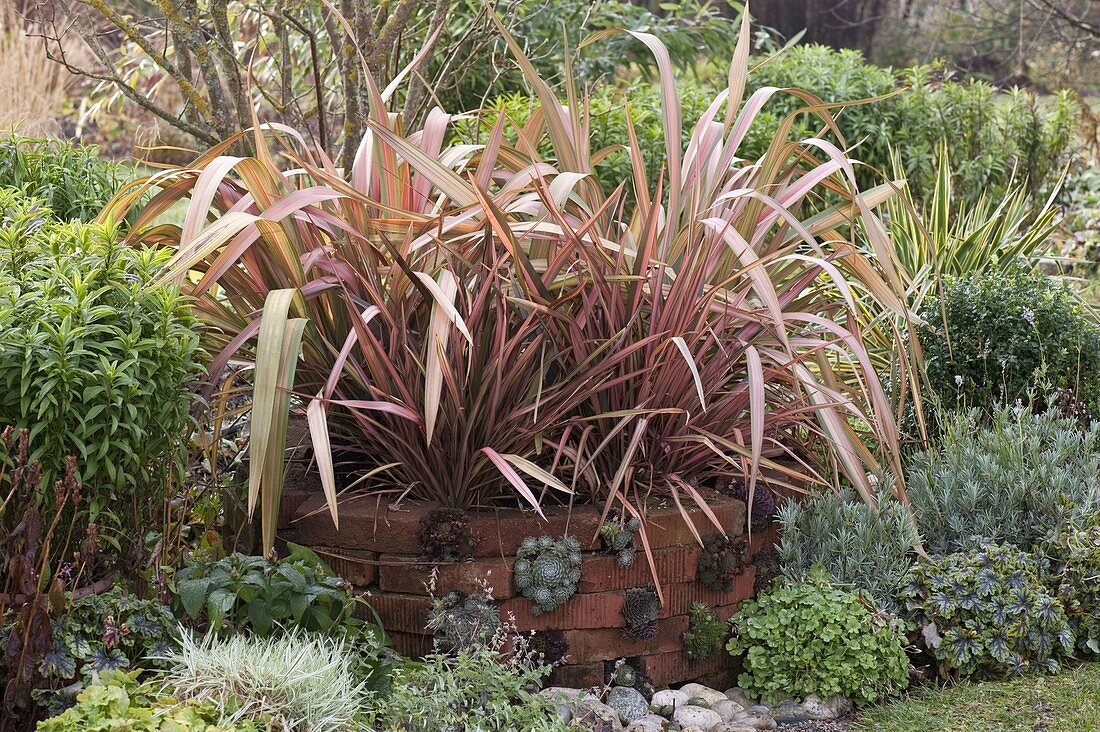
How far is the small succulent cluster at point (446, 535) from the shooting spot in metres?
2.52

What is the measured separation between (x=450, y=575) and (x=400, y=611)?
16 cm

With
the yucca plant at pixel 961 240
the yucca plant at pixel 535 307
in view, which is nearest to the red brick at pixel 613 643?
the yucca plant at pixel 535 307

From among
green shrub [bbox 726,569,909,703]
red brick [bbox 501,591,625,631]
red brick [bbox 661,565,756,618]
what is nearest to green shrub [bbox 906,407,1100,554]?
green shrub [bbox 726,569,909,703]

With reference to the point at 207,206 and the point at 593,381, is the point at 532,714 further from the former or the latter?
the point at 207,206

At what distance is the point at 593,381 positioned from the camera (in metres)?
2.70

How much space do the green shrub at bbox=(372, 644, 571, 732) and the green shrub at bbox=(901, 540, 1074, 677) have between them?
3.61 ft

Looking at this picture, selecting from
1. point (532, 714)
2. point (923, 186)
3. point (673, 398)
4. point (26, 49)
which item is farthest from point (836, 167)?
point (26, 49)

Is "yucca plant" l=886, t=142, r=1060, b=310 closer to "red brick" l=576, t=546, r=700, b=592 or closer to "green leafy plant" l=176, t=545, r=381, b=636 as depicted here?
"red brick" l=576, t=546, r=700, b=592

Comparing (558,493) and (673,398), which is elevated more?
(673,398)

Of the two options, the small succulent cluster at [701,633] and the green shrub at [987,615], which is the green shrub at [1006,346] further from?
the small succulent cluster at [701,633]

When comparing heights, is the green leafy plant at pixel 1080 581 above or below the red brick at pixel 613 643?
above

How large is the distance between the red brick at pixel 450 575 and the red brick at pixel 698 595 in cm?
41

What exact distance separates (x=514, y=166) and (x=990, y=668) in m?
1.85

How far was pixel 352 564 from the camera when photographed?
104 inches
